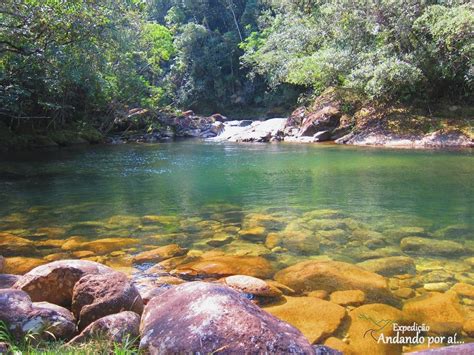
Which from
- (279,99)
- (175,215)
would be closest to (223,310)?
(175,215)

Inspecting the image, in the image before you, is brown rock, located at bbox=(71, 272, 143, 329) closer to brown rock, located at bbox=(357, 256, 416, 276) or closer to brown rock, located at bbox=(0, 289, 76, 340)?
brown rock, located at bbox=(0, 289, 76, 340)

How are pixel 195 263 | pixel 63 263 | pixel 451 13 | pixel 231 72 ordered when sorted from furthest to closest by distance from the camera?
pixel 231 72 → pixel 451 13 → pixel 195 263 → pixel 63 263

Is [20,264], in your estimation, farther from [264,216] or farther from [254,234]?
[264,216]

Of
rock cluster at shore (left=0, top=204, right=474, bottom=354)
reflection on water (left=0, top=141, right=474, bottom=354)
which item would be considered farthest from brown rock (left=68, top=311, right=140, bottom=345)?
reflection on water (left=0, top=141, right=474, bottom=354)

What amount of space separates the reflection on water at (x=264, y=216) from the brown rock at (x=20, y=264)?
0.07 metres

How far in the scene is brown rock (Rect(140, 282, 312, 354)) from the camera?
2203mm

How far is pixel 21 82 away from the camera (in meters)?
16.6

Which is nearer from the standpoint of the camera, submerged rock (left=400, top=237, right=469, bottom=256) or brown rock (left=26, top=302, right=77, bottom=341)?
brown rock (left=26, top=302, right=77, bottom=341)

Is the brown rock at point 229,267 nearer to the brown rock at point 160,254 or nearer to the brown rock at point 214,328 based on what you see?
the brown rock at point 160,254

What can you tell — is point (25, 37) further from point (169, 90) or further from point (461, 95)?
point (169, 90)

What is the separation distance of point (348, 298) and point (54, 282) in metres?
2.70

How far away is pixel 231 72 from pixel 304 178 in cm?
3042

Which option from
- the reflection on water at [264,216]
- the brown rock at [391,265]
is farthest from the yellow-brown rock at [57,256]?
the brown rock at [391,265]

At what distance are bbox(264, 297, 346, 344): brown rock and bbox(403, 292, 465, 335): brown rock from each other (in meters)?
0.65
